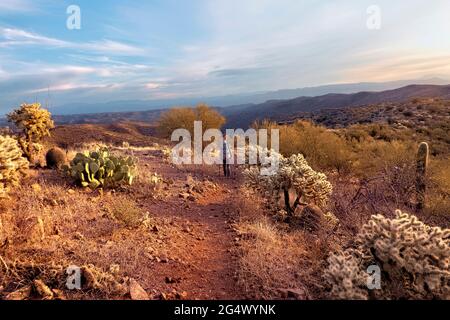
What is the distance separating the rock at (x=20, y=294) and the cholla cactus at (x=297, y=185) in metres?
→ 5.69

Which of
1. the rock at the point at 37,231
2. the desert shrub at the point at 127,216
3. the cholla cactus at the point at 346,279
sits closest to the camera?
the cholla cactus at the point at 346,279

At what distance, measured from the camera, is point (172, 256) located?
5.54 metres

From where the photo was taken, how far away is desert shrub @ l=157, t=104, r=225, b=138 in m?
24.7

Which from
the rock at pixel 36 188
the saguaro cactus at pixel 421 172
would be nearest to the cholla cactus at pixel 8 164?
the rock at pixel 36 188

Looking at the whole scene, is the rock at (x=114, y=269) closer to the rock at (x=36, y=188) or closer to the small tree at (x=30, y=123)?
the rock at (x=36, y=188)

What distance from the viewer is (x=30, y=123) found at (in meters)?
11.0

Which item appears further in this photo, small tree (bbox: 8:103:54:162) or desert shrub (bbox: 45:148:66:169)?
small tree (bbox: 8:103:54:162)

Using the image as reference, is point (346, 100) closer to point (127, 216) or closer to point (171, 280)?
point (127, 216)

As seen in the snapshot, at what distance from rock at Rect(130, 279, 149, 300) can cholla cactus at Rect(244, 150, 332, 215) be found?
480 cm

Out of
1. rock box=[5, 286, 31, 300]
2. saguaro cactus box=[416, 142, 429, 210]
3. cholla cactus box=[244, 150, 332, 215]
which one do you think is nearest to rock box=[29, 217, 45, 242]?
rock box=[5, 286, 31, 300]

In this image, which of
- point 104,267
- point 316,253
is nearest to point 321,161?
point 316,253

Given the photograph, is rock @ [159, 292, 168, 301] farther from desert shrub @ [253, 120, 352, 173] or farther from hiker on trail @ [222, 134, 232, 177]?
desert shrub @ [253, 120, 352, 173]

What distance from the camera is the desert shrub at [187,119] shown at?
24.7 m

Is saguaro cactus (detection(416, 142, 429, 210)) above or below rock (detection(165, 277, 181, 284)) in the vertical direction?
above
